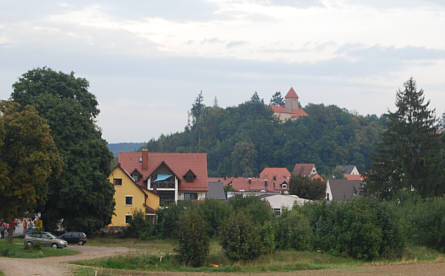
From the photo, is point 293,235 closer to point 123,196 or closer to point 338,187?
point 123,196

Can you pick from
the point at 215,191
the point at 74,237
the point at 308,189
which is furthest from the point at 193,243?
the point at 308,189

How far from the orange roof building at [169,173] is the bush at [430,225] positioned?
119 feet

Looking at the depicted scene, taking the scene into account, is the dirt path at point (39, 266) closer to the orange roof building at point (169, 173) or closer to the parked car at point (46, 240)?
the parked car at point (46, 240)

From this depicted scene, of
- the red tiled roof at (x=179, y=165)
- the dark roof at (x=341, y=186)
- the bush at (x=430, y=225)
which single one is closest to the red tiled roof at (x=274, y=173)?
the dark roof at (x=341, y=186)

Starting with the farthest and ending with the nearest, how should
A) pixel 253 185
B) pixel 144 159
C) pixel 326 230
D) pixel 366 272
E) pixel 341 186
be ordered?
pixel 253 185, pixel 341 186, pixel 144 159, pixel 326 230, pixel 366 272

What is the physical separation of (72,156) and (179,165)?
33.3 m

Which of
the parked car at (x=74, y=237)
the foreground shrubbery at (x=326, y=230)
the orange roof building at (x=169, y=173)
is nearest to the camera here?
the foreground shrubbery at (x=326, y=230)

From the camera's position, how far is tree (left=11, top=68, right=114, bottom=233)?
163 feet

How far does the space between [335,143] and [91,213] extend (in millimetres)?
146787

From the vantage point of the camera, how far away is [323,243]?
43344 millimetres

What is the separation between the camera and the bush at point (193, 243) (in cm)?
3744

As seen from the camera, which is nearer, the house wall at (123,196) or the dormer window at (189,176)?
the house wall at (123,196)

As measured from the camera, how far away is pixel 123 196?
64.2 meters

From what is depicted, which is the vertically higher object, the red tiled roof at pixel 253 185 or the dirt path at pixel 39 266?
the red tiled roof at pixel 253 185
